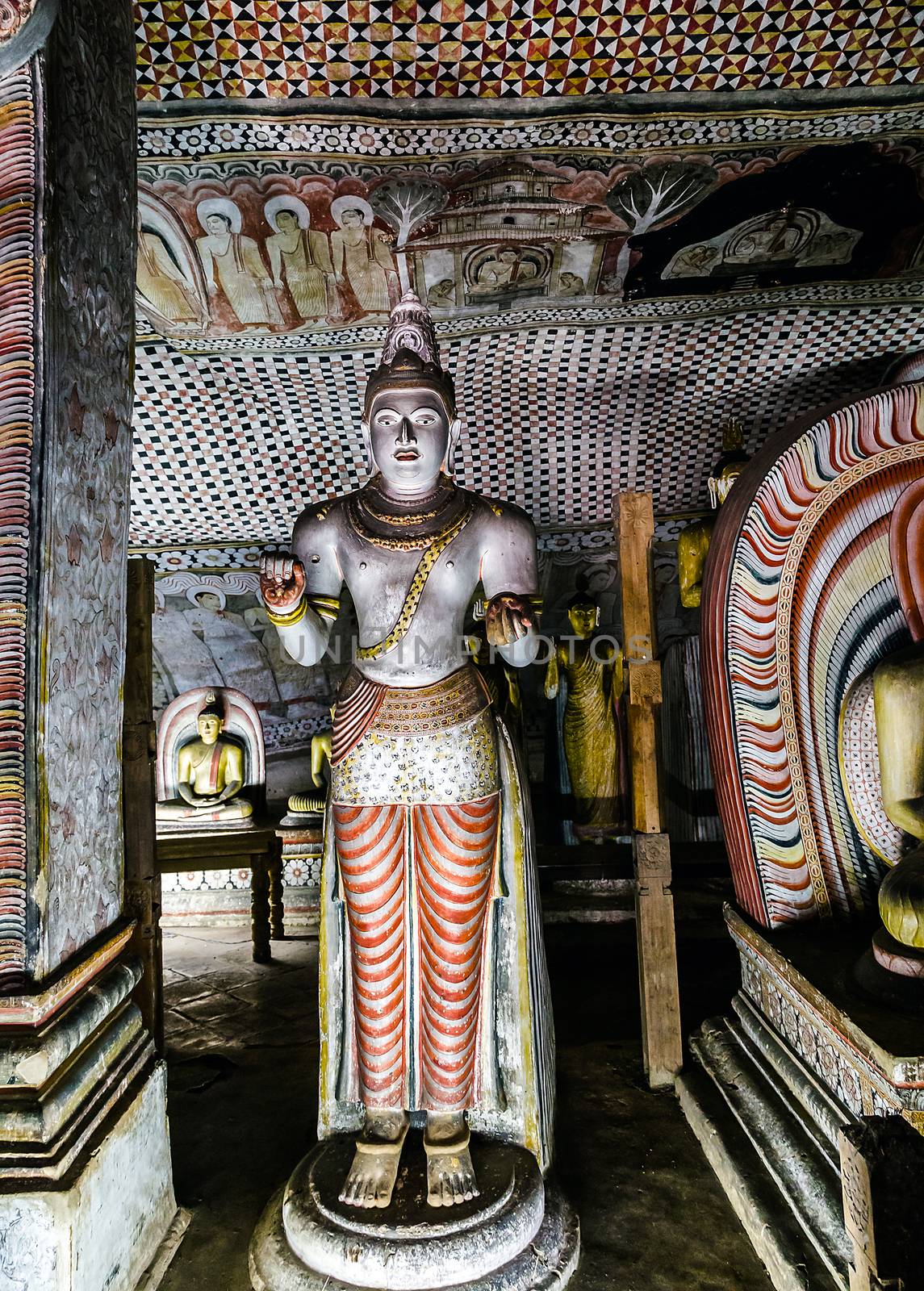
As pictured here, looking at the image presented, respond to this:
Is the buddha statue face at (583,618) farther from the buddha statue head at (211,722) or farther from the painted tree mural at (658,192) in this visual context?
the buddha statue head at (211,722)

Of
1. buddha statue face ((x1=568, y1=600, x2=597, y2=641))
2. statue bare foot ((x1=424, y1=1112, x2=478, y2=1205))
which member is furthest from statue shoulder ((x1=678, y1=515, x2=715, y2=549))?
buddha statue face ((x1=568, y1=600, x2=597, y2=641))

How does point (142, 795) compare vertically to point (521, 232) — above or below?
below

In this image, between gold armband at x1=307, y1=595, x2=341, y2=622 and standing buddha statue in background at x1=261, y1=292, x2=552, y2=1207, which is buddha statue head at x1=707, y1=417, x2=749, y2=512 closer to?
standing buddha statue in background at x1=261, y1=292, x2=552, y2=1207

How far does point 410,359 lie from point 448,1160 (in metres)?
2.31

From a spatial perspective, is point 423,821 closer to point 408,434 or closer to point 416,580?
point 416,580

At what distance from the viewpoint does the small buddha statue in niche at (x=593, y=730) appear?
5.84m

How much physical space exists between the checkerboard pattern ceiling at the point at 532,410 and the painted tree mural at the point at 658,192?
652 mm

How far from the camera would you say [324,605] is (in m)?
2.40

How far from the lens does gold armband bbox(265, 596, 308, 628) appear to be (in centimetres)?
227

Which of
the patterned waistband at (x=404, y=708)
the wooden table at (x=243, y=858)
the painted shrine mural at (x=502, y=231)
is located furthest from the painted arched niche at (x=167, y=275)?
the wooden table at (x=243, y=858)

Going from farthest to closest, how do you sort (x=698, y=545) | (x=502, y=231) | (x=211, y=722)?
(x=211, y=722)
(x=502, y=231)
(x=698, y=545)

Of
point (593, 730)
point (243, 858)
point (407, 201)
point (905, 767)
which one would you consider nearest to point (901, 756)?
point (905, 767)

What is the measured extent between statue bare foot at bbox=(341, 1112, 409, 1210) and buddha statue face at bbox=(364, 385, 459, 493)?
1872 millimetres

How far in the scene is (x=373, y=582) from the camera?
230 cm
